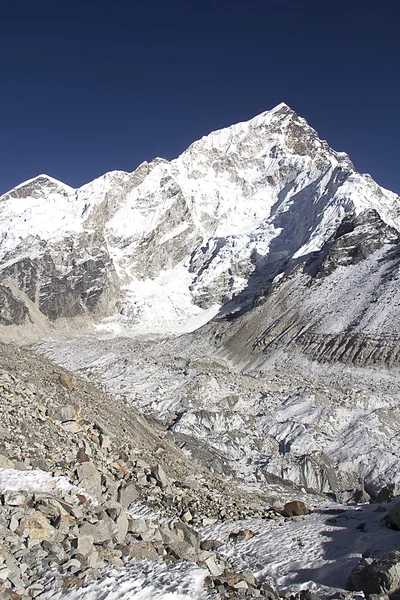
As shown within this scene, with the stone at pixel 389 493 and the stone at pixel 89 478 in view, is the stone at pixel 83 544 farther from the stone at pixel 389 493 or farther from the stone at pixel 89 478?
the stone at pixel 389 493

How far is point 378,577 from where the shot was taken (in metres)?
8.86

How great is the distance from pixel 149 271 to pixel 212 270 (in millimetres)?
26582

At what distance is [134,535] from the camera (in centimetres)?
1002

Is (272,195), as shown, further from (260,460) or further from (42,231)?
(260,460)

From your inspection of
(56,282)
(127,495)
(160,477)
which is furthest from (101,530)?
(56,282)

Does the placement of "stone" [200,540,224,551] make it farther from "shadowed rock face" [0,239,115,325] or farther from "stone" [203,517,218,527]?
"shadowed rock face" [0,239,115,325]

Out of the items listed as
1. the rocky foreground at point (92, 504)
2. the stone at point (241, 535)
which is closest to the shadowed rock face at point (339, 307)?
the rocky foreground at point (92, 504)

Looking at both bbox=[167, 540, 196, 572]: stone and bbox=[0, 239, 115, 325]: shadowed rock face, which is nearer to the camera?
bbox=[167, 540, 196, 572]: stone

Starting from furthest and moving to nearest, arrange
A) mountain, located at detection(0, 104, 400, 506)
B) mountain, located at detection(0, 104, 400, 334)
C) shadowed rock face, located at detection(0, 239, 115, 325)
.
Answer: mountain, located at detection(0, 104, 400, 334) < shadowed rock face, located at detection(0, 239, 115, 325) < mountain, located at detection(0, 104, 400, 506)

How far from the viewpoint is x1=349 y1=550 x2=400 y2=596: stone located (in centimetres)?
865

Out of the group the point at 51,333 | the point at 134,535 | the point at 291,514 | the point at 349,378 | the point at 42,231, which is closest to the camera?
the point at 134,535

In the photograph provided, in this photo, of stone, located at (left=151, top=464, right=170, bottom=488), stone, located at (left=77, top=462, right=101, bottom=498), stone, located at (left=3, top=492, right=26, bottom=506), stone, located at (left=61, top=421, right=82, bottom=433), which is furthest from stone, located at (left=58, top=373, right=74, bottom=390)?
stone, located at (left=3, top=492, right=26, bottom=506)

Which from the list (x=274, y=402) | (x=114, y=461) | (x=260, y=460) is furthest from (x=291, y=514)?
(x=274, y=402)

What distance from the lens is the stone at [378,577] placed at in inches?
340
